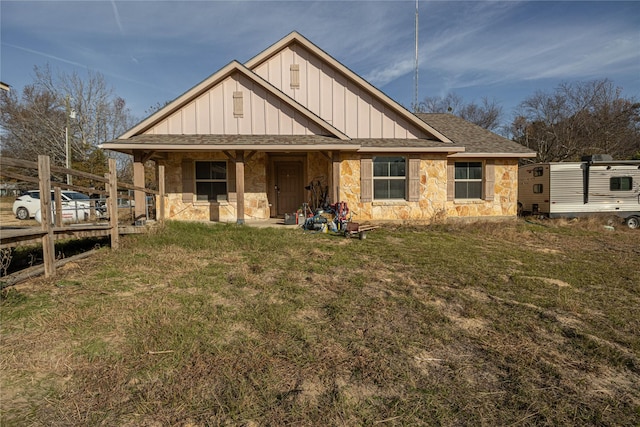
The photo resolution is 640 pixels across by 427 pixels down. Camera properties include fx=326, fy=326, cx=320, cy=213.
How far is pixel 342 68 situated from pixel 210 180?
645cm

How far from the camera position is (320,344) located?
3268 mm

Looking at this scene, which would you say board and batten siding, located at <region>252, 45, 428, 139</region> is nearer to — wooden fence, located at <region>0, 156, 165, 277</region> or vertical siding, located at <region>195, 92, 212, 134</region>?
vertical siding, located at <region>195, 92, 212, 134</region>

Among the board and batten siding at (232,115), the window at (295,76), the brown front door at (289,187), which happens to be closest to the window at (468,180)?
the brown front door at (289,187)

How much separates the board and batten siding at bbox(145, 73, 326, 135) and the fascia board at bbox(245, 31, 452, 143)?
2311mm

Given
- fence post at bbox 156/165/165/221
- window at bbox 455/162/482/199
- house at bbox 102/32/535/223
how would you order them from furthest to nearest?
window at bbox 455/162/482/199
house at bbox 102/32/535/223
fence post at bbox 156/165/165/221

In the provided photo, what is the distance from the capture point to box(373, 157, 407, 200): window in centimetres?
1225

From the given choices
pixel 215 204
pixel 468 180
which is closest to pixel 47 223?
pixel 215 204

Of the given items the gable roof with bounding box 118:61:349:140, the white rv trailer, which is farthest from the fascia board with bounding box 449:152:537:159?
the gable roof with bounding box 118:61:349:140

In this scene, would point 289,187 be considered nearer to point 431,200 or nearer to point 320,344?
point 431,200

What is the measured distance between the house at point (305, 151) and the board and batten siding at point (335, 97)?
4 centimetres

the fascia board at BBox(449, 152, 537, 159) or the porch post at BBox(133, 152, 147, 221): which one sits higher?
the fascia board at BBox(449, 152, 537, 159)

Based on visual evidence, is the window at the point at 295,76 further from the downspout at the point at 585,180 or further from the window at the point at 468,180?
the downspout at the point at 585,180

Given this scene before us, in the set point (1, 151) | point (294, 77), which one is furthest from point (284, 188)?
point (1, 151)

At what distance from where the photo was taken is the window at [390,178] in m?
12.2
